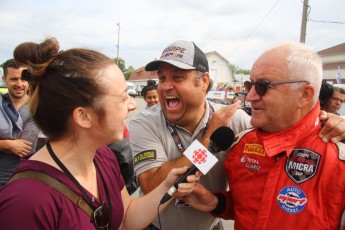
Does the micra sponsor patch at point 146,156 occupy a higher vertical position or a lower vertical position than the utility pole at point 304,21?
lower

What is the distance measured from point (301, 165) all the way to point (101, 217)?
1.15m

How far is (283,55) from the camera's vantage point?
5.81ft

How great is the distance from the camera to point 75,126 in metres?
1.57

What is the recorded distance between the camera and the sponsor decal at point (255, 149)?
6.07 ft

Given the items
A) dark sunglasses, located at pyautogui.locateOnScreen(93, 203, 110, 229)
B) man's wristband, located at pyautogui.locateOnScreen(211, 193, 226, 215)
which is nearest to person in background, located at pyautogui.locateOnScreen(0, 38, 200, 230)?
dark sunglasses, located at pyautogui.locateOnScreen(93, 203, 110, 229)

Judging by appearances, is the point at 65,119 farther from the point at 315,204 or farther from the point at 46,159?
the point at 315,204

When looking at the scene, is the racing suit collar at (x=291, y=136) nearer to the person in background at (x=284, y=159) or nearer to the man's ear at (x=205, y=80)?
the person in background at (x=284, y=159)

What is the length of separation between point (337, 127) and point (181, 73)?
1157 millimetres

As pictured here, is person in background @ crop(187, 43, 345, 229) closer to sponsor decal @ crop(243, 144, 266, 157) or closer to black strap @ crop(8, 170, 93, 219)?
sponsor decal @ crop(243, 144, 266, 157)

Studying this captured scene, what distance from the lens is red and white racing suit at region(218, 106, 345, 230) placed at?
151cm

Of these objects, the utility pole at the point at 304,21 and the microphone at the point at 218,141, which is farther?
the utility pole at the point at 304,21

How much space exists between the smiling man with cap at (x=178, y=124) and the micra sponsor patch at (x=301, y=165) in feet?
1.65

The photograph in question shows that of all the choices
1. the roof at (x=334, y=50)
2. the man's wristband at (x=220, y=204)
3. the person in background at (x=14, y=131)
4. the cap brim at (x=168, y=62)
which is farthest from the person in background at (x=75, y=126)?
the roof at (x=334, y=50)

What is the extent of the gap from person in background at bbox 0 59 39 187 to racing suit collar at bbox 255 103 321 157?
2206 mm
